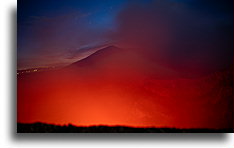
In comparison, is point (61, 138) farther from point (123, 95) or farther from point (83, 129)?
point (123, 95)

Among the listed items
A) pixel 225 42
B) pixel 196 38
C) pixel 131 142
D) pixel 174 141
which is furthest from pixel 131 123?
pixel 225 42

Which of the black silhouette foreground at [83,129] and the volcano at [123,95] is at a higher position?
the volcano at [123,95]

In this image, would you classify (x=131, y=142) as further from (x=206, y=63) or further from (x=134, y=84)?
(x=206, y=63)

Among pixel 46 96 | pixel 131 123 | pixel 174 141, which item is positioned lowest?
pixel 174 141

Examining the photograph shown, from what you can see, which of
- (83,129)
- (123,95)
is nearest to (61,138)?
(83,129)

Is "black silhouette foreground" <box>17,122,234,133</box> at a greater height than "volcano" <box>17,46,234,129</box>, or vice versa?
"volcano" <box>17,46,234,129</box>

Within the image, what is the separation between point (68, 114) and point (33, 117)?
0.25m

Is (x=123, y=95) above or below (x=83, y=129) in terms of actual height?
above

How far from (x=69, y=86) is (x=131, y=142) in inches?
23.5

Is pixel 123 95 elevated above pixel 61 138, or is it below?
above

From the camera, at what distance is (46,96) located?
6.29ft

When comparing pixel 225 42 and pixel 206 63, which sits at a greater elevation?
pixel 225 42
